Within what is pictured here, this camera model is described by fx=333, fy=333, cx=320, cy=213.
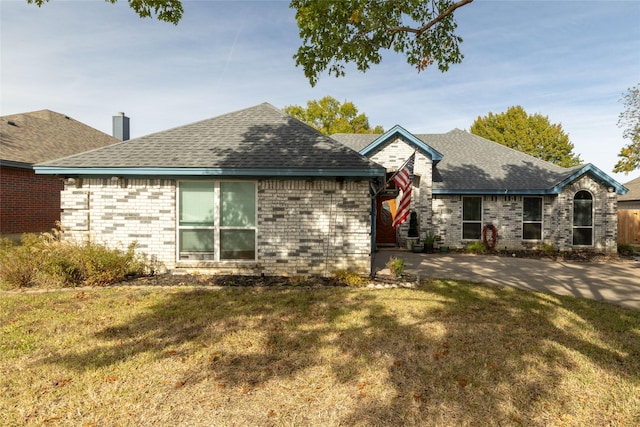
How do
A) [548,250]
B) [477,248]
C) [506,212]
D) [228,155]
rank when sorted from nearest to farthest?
[228,155], [548,250], [477,248], [506,212]

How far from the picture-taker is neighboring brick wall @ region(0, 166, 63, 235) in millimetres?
14055

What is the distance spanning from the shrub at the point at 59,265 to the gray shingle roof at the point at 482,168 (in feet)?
43.6

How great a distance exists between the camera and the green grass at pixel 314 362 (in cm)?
338

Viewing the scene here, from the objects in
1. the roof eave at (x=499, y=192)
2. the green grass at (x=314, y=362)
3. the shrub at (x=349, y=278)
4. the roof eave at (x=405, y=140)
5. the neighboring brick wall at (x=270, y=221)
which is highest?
the roof eave at (x=405, y=140)

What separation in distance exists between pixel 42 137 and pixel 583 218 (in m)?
27.5

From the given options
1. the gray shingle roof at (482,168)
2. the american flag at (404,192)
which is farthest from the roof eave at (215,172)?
the gray shingle roof at (482,168)

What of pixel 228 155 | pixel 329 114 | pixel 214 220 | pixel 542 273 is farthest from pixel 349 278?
pixel 329 114

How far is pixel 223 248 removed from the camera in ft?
30.1

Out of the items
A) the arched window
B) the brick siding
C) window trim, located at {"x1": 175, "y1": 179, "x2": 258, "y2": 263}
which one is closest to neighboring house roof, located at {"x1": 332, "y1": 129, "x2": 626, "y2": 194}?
the brick siding

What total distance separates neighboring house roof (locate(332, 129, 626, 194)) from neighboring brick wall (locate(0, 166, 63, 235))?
1494cm

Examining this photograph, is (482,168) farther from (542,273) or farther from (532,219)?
(542,273)

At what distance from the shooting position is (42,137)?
1822 cm

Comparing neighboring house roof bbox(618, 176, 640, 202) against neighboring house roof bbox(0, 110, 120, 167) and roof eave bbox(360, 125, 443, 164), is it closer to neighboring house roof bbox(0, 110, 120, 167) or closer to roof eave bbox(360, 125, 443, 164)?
roof eave bbox(360, 125, 443, 164)

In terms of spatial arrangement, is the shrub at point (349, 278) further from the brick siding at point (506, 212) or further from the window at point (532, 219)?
the window at point (532, 219)
